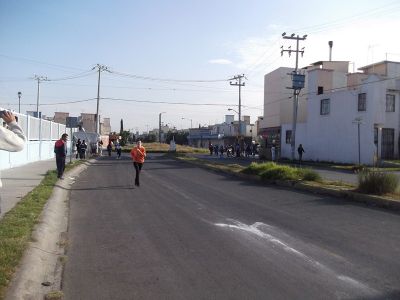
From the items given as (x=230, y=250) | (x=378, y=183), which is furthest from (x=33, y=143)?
(x=230, y=250)

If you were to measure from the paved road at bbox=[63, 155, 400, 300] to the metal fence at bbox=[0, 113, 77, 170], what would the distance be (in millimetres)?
11101

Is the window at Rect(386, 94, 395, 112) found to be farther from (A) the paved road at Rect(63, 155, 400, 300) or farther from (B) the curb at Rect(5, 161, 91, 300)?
(B) the curb at Rect(5, 161, 91, 300)

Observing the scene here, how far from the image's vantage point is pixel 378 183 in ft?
47.3

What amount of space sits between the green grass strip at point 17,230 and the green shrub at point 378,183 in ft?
28.9

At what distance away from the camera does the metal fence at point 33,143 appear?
23747mm

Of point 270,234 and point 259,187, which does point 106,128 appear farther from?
point 270,234

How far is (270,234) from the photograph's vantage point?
9.17 metres

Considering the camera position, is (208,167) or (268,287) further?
(208,167)

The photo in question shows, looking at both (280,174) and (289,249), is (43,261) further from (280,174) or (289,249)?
(280,174)

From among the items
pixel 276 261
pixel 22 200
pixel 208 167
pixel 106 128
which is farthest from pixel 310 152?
pixel 106 128

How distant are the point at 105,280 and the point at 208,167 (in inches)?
973

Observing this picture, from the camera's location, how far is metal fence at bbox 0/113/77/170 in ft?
77.9

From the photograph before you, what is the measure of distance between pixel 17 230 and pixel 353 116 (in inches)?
1455

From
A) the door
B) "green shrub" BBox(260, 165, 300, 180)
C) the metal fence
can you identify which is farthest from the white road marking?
the door
